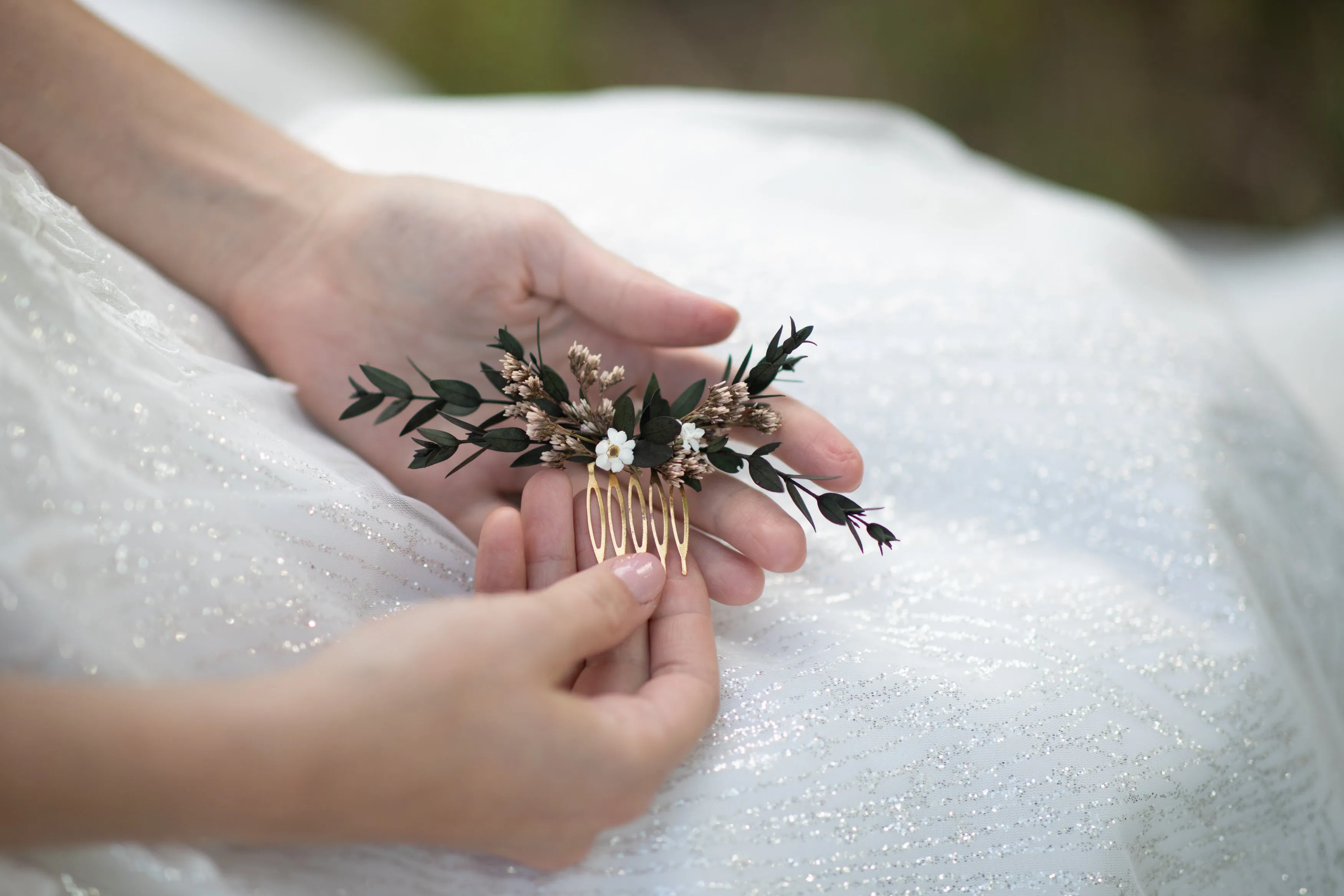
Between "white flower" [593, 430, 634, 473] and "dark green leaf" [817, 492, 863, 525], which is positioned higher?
"white flower" [593, 430, 634, 473]

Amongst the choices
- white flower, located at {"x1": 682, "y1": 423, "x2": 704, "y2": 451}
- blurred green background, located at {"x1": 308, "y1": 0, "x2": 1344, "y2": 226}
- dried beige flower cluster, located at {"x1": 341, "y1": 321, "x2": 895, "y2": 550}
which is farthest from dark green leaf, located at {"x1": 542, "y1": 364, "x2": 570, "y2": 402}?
blurred green background, located at {"x1": 308, "y1": 0, "x2": 1344, "y2": 226}

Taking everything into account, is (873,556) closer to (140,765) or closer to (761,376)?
(761,376)

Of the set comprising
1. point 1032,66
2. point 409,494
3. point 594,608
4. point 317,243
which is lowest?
point 409,494

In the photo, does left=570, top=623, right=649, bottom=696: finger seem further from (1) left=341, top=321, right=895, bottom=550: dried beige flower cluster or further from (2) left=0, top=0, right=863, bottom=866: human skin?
(1) left=341, top=321, right=895, bottom=550: dried beige flower cluster

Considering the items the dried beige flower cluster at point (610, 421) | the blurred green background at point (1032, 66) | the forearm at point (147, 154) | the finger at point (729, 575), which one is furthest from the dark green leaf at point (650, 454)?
the blurred green background at point (1032, 66)

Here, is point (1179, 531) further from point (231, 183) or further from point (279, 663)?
point (231, 183)

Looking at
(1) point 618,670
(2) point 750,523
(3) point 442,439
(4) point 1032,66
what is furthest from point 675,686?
(4) point 1032,66
